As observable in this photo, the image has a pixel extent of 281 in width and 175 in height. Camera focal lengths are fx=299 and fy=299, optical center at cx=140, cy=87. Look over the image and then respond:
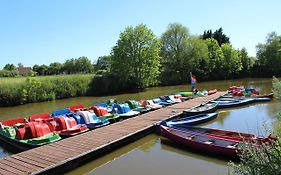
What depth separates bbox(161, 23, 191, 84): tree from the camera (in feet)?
178

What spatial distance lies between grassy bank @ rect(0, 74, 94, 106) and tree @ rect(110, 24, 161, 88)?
5028 millimetres

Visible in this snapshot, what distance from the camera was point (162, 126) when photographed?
49.0 feet

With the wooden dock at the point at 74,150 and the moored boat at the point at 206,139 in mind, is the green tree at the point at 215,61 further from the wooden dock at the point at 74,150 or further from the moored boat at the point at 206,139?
the moored boat at the point at 206,139

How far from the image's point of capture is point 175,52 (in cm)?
5519

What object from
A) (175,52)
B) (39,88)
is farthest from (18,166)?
(175,52)

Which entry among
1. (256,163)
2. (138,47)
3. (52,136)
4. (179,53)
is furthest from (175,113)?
(179,53)

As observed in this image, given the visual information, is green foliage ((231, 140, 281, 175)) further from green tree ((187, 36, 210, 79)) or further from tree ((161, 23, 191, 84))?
green tree ((187, 36, 210, 79))

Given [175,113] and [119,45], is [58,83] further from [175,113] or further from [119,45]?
[175,113]

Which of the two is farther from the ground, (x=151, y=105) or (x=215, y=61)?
(x=215, y=61)

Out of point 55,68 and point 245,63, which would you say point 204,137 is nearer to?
point 245,63

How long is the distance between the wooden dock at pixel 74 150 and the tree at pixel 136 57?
2717cm

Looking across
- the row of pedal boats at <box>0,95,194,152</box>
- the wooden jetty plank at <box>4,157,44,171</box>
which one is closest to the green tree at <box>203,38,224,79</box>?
the row of pedal boats at <box>0,95,194,152</box>

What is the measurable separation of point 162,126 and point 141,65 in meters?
29.7

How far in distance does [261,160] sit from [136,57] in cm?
4020
